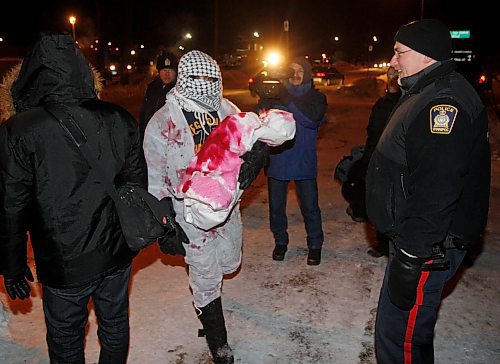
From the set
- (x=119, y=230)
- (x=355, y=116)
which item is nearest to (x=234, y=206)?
(x=119, y=230)

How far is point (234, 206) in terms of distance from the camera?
3289 millimetres

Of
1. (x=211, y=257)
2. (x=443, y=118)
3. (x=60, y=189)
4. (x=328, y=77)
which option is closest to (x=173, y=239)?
(x=211, y=257)

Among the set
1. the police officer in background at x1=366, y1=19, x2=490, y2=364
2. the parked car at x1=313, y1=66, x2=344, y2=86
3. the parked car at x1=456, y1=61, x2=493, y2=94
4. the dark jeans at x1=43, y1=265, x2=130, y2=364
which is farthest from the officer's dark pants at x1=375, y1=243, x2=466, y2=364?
the parked car at x1=313, y1=66, x2=344, y2=86

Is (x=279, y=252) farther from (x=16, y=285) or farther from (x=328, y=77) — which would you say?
(x=328, y=77)

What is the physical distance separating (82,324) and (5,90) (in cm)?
129

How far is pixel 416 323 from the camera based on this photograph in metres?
2.63

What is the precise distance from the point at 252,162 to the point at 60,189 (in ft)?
3.84

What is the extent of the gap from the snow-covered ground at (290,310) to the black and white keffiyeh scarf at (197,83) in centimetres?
174

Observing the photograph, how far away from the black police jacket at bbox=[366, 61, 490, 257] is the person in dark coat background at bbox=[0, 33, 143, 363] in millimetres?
1389

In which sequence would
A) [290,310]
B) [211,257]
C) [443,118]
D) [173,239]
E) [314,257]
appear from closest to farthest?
[443,118], [173,239], [211,257], [290,310], [314,257]

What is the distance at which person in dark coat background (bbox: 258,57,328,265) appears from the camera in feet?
15.1

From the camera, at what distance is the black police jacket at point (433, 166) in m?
2.37

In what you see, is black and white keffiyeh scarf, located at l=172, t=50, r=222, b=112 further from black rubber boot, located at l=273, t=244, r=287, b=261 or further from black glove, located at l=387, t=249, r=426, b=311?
black rubber boot, located at l=273, t=244, r=287, b=261

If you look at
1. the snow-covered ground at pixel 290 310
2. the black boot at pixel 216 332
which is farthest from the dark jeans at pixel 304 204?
the black boot at pixel 216 332
